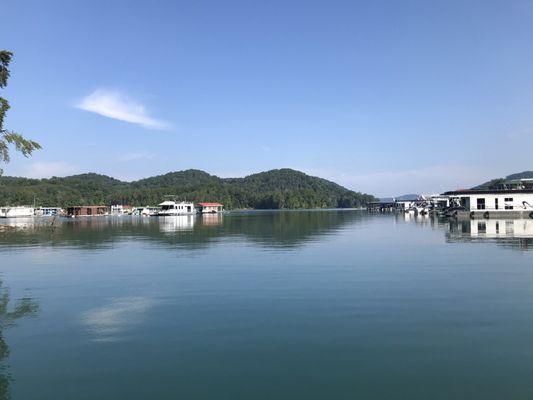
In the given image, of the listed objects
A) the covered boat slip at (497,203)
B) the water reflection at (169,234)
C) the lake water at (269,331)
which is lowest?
the lake water at (269,331)

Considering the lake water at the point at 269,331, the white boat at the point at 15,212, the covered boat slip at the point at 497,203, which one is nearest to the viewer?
the lake water at the point at 269,331

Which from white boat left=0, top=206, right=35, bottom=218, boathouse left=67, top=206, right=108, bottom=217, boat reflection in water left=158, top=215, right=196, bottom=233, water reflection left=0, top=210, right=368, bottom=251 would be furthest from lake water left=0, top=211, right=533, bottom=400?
white boat left=0, top=206, right=35, bottom=218

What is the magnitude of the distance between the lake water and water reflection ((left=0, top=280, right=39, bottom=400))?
0.15ft

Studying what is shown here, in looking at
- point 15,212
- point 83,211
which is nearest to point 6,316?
point 83,211

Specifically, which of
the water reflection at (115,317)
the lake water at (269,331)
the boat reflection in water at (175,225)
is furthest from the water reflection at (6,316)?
the boat reflection in water at (175,225)

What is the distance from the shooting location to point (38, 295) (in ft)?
58.7

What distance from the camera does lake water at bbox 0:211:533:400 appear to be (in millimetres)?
8797

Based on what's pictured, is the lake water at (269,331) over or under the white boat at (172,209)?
under

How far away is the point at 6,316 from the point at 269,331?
9.03 meters

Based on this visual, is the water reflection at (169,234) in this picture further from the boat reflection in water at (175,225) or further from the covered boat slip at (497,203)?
the covered boat slip at (497,203)

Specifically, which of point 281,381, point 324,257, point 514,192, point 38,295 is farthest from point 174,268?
point 514,192

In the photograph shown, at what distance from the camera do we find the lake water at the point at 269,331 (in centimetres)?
880

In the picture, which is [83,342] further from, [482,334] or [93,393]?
[482,334]

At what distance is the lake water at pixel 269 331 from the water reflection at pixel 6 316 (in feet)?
0.15
